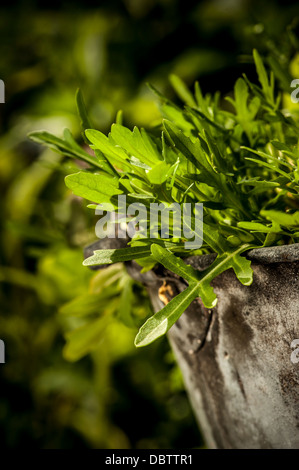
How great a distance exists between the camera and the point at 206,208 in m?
0.30

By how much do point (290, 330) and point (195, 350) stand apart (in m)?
0.11

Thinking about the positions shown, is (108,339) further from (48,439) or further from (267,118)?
(267,118)

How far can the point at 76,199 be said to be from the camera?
64cm

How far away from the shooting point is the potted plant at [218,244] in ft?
0.84

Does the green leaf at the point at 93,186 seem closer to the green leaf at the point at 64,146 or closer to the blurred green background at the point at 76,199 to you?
the green leaf at the point at 64,146

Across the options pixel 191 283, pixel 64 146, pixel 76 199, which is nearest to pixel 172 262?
pixel 191 283

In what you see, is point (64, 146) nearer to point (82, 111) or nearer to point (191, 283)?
point (82, 111)

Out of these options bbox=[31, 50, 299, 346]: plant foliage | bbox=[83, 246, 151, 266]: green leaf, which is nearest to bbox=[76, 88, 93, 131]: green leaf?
bbox=[31, 50, 299, 346]: plant foliage

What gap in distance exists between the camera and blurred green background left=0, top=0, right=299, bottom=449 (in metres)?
0.84

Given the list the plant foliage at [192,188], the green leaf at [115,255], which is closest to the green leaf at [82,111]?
the plant foliage at [192,188]

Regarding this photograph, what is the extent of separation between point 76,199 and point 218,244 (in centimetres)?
41

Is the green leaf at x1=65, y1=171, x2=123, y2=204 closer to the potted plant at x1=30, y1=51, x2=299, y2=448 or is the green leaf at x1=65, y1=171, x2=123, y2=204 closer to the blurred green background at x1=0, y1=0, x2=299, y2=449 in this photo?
the potted plant at x1=30, y1=51, x2=299, y2=448

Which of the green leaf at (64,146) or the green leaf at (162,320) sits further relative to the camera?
the green leaf at (64,146)

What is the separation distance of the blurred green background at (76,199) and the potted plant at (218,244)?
0.16 m
